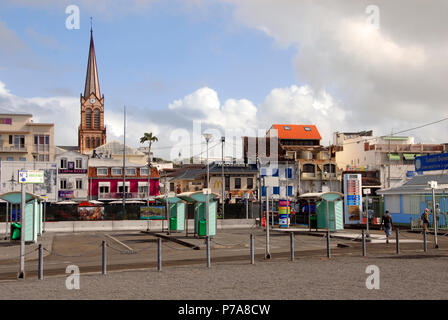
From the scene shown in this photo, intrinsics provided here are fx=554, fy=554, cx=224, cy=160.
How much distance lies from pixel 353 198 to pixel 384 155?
180 feet

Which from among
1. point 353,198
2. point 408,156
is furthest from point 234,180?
point 353,198

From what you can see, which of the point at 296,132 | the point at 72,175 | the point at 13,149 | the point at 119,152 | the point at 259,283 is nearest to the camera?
the point at 259,283

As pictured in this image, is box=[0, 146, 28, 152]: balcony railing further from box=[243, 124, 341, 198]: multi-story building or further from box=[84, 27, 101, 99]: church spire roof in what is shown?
box=[84, 27, 101, 99]: church spire roof

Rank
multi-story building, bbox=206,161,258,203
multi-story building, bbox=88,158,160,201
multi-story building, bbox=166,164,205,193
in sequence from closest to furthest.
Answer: multi-story building, bbox=88,158,160,201 → multi-story building, bbox=206,161,258,203 → multi-story building, bbox=166,164,205,193

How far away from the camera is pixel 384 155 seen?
316ft

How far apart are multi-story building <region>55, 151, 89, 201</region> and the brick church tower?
232 ft

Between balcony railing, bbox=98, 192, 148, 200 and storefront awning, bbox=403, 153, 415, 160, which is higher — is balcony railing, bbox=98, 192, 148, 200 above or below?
below

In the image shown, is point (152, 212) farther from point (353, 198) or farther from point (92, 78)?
point (92, 78)

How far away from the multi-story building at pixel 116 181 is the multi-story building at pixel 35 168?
6.95 metres

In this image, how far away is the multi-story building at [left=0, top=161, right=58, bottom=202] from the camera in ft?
237

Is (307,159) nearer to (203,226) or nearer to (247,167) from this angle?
(247,167)

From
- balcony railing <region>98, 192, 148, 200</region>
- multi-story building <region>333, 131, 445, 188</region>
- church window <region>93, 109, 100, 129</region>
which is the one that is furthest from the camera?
church window <region>93, 109, 100, 129</region>

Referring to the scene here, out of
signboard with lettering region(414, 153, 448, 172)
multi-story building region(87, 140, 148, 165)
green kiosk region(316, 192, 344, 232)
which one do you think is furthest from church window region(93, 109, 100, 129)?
green kiosk region(316, 192, 344, 232)

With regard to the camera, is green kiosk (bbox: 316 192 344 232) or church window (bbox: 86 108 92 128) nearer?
green kiosk (bbox: 316 192 344 232)
